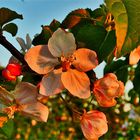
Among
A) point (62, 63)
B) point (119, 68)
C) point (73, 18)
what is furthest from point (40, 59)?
point (119, 68)

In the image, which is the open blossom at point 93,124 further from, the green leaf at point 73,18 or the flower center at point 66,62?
the green leaf at point 73,18

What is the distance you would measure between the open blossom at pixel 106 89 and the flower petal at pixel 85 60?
47mm

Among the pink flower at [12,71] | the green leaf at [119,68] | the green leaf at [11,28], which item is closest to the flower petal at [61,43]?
the pink flower at [12,71]

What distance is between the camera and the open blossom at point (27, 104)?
52.2 inches

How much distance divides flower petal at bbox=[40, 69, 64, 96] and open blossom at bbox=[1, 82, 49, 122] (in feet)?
0.12

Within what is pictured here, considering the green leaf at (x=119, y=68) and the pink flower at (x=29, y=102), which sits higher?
the pink flower at (x=29, y=102)

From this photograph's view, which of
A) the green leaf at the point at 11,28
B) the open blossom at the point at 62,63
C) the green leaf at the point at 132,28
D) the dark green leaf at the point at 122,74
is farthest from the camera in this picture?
the dark green leaf at the point at 122,74

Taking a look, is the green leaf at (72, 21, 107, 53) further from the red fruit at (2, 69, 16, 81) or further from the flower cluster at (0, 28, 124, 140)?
the red fruit at (2, 69, 16, 81)

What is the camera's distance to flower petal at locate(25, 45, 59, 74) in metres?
1.32

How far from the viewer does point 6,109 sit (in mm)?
1405

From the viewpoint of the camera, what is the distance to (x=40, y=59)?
134 cm

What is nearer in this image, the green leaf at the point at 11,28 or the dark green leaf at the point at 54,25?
the dark green leaf at the point at 54,25

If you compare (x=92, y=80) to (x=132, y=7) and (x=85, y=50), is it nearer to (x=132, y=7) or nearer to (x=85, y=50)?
(x=85, y=50)

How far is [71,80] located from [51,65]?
0.08 metres
